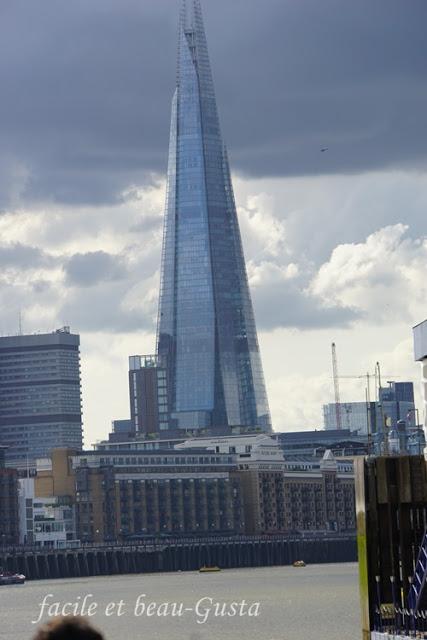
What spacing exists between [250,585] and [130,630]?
241 ft

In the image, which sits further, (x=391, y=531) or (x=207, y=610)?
(x=207, y=610)

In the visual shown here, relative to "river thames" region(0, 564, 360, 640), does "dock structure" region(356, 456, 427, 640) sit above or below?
above

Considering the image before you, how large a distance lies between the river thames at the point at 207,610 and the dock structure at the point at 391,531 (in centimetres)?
4285

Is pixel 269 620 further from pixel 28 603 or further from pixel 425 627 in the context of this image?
pixel 425 627

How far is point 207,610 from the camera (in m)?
138

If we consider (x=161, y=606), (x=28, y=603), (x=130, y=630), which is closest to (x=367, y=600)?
(x=130, y=630)

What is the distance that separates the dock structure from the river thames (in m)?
42.8

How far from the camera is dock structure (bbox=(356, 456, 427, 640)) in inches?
2067

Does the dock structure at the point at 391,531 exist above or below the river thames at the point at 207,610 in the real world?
above

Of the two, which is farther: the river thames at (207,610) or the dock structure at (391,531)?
the river thames at (207,610)

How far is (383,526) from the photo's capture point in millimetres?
53281

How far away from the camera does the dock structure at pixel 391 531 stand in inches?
2067

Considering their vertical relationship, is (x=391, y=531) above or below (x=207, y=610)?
above

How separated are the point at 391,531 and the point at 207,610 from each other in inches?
3410
